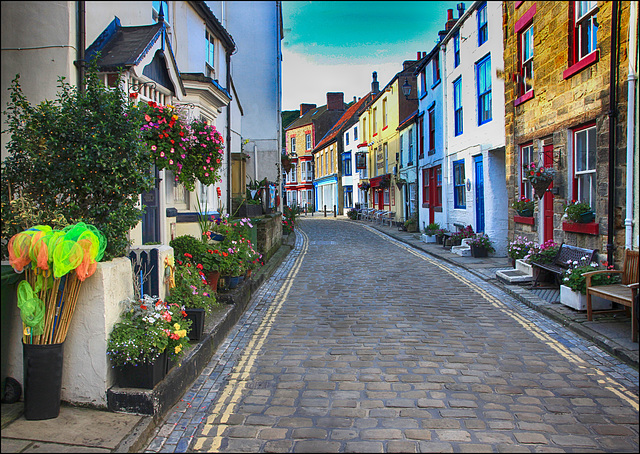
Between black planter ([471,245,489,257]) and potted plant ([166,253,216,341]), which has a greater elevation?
potted plant ([166,253,216,341])

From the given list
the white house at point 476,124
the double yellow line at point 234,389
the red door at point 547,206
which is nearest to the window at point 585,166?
the red door at point 547,206

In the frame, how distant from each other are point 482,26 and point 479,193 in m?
5.15

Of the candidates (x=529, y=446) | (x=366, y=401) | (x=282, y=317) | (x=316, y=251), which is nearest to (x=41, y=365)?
(x=366, y=401)

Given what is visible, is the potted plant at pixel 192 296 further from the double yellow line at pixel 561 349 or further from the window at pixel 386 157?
the window at pixel 386 157

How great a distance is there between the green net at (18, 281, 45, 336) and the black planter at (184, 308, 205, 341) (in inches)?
80.2

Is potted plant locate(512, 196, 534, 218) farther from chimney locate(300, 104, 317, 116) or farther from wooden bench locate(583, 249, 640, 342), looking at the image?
chimney locate(300, 104, 317, 116)

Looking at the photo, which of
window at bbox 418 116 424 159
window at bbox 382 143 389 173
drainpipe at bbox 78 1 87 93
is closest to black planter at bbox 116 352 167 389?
drainpipe at bbox 78 1 87 93

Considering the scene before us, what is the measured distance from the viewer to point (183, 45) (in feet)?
38.3

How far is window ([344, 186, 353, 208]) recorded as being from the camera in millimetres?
46650

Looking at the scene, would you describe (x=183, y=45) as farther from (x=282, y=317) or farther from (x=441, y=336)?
(x=441, y=336)

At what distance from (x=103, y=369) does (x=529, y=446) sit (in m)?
3.43

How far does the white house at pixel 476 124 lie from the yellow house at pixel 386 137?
6643 mm

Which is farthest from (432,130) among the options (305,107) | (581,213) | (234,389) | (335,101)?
(305,107)

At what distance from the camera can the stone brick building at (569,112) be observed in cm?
814
